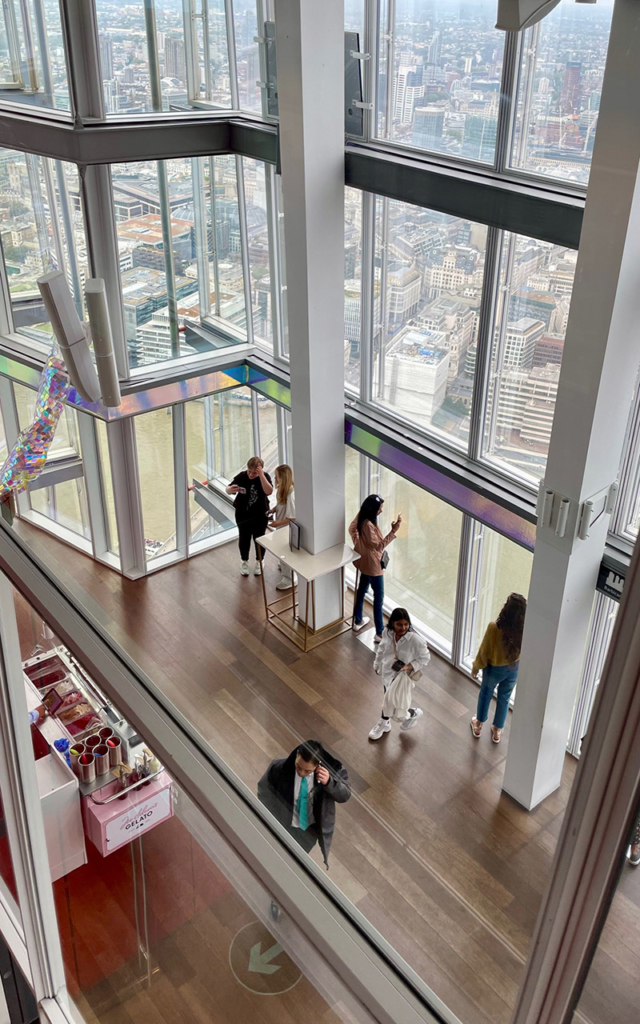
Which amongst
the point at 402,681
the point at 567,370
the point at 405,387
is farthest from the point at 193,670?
the point at 405,387

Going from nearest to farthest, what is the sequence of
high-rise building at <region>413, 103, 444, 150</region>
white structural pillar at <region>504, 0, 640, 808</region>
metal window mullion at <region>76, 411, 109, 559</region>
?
1. white structural pillar at <region>504, 0, 640, 808</region>
2. metal window mullion at <region>76, 411, 109, 559</region>
3. high-rise building at <region>413, 103, 444, 150</region>

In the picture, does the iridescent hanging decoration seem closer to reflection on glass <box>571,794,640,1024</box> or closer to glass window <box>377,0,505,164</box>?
glass window <box>377,0,505,164</box>

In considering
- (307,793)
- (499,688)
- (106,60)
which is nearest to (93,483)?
(106,60)

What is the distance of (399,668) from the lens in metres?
2.06

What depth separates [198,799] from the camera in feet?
4.38

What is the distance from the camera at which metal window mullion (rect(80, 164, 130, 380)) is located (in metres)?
3.76

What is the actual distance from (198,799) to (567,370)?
923 mm

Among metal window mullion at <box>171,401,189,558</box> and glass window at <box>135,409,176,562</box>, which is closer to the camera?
glass window at <box>135,409,176,562</box>

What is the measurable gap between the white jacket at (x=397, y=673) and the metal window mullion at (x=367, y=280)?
2.01 metres

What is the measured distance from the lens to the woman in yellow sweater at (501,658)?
1.11 meters

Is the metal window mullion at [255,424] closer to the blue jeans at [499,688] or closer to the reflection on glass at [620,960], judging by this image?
the blue jeans at [499,688]

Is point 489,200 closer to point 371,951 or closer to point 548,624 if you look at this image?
Answer: point 548,624

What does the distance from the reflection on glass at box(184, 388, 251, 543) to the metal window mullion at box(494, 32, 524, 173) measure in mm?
1407

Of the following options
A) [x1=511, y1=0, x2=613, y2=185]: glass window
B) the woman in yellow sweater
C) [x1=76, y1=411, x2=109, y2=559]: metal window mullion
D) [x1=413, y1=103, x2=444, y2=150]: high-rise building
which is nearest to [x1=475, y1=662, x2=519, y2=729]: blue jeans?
the woman in yellow sweater
